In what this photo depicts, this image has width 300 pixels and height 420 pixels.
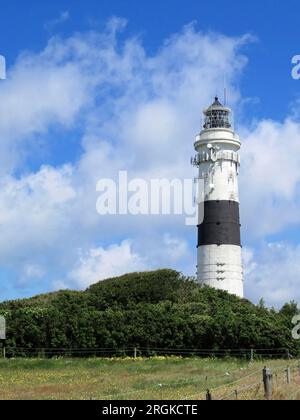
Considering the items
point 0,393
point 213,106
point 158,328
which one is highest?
point 213,106

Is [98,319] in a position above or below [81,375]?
above

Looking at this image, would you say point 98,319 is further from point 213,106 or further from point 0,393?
point 213,106

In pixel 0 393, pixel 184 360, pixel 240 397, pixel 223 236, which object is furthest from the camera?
pixel 223 236

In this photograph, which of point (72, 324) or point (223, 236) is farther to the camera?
point (223, 236)

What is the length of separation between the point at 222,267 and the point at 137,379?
3048 cm

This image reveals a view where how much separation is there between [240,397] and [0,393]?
11.1 m

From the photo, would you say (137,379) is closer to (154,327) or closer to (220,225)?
(154,327)

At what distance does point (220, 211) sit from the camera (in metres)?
63.0

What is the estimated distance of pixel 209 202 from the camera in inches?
2518
